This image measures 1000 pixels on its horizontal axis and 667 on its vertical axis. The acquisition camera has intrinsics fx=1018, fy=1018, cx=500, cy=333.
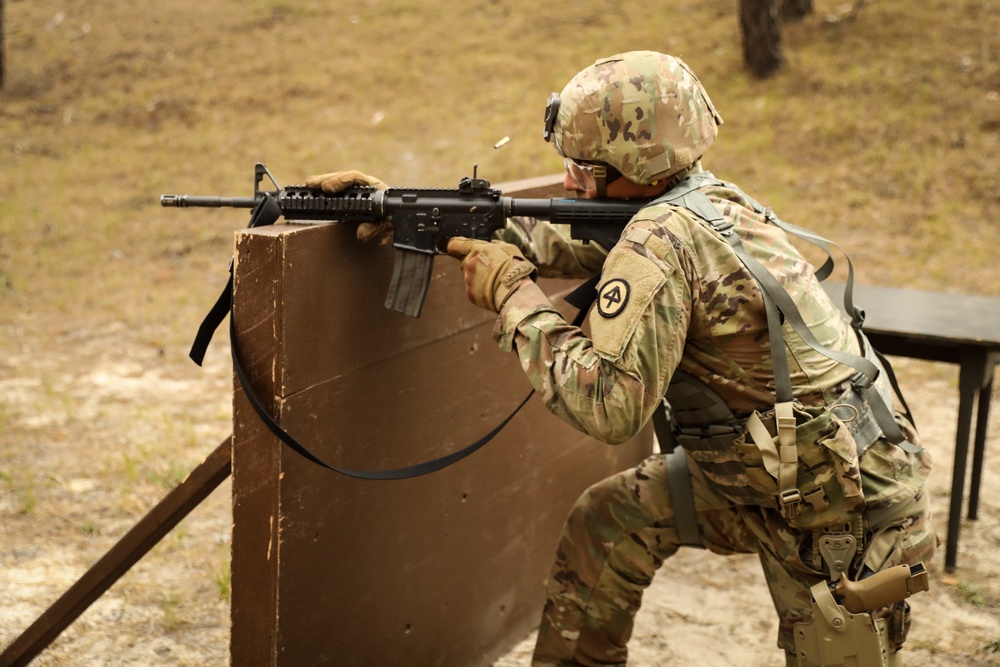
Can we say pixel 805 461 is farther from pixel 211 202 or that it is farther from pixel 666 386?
pixel 211 202

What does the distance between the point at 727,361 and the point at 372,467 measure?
3.52ft

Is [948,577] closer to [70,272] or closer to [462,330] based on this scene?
[462,330]

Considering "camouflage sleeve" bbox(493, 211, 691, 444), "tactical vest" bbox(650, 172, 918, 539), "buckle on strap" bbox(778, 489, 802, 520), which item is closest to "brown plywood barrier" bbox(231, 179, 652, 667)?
"camouflage sleeve" bbox(493, 211, 691, 444)

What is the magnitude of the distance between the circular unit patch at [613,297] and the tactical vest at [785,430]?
32cm

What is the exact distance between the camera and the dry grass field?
4266 mm

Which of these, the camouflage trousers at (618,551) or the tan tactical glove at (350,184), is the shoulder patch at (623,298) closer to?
→ the tan tactical glove at (350,184)

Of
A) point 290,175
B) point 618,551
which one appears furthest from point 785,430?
point 290,175

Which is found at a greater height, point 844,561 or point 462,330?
point 462,330

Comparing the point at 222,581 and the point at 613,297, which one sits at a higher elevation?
the point at 613,297

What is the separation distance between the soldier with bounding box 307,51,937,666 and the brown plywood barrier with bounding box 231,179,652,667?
0.34 metres

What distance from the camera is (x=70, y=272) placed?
27.5 ft

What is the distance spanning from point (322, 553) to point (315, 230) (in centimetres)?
91

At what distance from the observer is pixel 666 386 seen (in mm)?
2539

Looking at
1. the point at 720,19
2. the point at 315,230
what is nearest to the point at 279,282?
the point at 315,230
